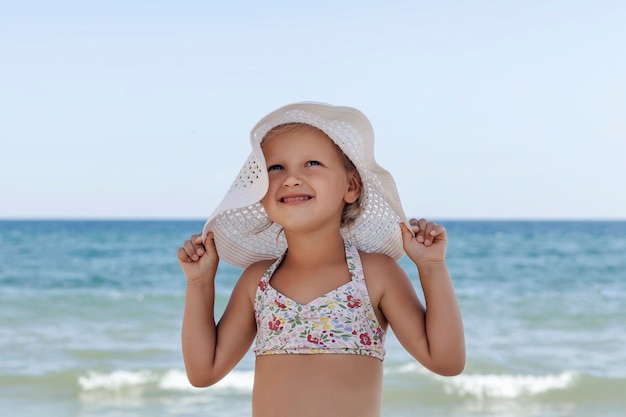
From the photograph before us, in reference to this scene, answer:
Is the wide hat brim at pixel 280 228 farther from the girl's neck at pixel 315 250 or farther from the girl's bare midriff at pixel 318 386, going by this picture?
the girl's bare midriff at pixel 318 386

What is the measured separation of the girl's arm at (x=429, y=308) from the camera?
232 cm

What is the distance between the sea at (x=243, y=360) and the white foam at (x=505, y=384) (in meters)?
0.02

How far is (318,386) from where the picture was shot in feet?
7.63

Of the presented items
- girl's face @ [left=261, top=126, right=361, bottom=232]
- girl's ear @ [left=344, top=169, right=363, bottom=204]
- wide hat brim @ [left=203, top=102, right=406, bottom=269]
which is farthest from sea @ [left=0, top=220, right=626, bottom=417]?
girl's face @ [left=261, top=126, right=361, bottom=232]

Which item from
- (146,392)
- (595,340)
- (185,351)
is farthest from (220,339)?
(595,340)

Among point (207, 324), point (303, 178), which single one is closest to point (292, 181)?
point (303, 178)

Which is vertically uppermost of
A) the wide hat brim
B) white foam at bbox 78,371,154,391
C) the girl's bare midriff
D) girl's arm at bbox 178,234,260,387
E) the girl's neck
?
the wide hat brim

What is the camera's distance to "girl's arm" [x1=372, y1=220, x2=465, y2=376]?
2.32 metres

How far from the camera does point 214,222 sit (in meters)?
2.62

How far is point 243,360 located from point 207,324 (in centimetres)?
485

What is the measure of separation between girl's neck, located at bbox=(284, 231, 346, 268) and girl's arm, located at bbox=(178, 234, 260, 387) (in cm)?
17

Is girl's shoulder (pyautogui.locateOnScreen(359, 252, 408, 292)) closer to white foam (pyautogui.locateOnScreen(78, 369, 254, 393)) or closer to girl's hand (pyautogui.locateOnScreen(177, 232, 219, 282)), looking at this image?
girl's hand (pyautogui.locateOnScreen(177, 232, 219, 282))

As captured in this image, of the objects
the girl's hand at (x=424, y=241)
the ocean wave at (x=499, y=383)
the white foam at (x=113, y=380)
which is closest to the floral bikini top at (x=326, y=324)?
the girl's hand at (x=424, y=241)

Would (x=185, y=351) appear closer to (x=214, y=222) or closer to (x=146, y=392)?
(x=214, y=222)
